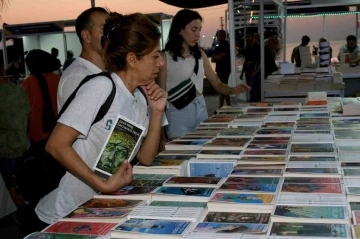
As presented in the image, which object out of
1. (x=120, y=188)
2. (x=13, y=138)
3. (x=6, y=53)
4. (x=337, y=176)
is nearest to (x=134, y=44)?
(x=120, y=188)

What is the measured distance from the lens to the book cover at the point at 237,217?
50.0 inches

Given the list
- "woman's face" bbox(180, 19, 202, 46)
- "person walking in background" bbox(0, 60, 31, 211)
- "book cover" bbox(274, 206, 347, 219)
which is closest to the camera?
"book cover" bbox(274, 206, 347, 219)

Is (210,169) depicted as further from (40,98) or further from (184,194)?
(40,98)

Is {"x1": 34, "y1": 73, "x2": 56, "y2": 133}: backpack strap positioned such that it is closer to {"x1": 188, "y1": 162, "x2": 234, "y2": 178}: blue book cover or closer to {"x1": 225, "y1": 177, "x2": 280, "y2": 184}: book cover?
{"x1": 188, "y1": 162, "x2": 234, "y2": 178}: blue book cover

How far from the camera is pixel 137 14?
5.53 feet

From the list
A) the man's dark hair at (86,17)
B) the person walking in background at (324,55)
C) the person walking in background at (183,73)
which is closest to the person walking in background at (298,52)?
the person walking in background at (324,55)

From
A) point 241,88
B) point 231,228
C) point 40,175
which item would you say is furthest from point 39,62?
point 231,228

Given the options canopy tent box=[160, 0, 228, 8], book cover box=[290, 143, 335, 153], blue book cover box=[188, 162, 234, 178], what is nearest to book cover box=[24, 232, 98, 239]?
blue book cover box=[188, 162, 234, 178]

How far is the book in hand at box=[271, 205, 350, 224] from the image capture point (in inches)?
48.5

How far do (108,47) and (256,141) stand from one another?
85 centimetres

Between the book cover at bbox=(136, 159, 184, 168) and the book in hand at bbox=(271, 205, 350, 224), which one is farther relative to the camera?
the book cover at bbox=(136, 159, 184, 168)

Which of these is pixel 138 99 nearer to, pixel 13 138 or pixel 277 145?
pixel 277 145

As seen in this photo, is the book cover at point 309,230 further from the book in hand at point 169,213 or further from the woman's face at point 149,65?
the woman's face at point 149,65

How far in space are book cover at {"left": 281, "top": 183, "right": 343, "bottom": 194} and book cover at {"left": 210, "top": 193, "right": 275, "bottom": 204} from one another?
0.09 metres
